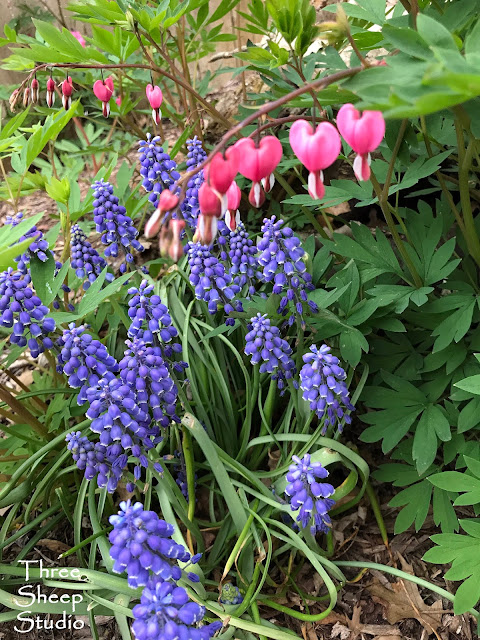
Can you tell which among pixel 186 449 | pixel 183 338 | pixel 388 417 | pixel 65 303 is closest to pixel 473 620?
pixel 388 417

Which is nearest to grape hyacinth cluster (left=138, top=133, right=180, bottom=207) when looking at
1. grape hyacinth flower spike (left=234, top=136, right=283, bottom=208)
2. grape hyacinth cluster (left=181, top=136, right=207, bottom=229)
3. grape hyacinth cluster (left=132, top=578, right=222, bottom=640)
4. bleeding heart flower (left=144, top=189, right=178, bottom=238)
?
grape hyacinth cluster (left=181, top=136, right=207, bottom=229)

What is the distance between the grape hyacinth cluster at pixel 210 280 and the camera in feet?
6.03

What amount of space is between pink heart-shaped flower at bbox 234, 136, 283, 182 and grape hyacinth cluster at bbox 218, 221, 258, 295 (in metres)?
0.86

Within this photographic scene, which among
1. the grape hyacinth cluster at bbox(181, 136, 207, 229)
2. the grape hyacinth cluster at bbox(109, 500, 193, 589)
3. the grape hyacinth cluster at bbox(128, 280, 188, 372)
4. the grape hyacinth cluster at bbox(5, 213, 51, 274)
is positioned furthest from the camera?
the grape hyacinth cluster at bbox(181, 136, 207, 229)

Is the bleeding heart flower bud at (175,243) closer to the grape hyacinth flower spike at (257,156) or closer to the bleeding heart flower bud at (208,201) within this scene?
the bleeding heart flower bud at (208,201)

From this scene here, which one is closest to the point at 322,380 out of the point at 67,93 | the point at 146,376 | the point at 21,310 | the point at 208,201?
the point at 146,376

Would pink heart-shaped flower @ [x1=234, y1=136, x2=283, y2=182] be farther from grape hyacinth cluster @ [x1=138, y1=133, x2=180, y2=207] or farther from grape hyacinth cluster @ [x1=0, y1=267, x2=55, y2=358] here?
grape hyacinth cluster @ [x1=138, y1=133, x2=180, y2=207]

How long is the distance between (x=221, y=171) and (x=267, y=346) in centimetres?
82

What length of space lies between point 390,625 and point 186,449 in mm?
894

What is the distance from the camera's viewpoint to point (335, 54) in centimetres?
171

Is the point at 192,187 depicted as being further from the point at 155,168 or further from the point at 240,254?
the point at 240,254

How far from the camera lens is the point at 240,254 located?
1.97m

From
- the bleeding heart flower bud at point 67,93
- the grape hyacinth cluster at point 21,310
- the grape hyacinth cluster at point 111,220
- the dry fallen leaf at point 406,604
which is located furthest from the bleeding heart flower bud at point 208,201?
the dry fallen leaf at point 406,604

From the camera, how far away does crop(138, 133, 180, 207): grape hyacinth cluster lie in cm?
201
